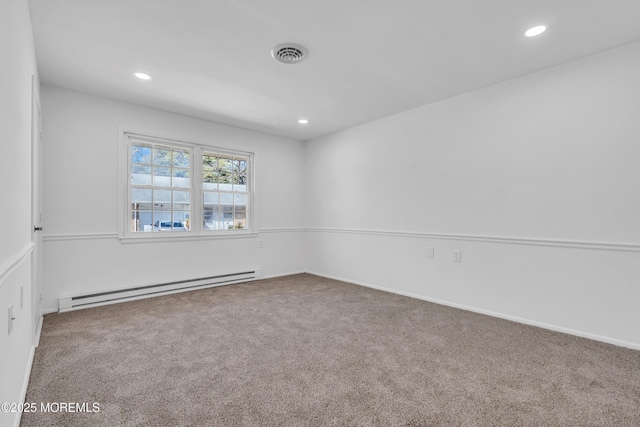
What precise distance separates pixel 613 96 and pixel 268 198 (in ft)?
14.5

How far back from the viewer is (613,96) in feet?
8.70

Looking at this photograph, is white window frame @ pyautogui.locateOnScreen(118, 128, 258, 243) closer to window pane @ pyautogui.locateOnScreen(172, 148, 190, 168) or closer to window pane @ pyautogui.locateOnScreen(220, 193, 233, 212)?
window pane @ pyautogui.locateOnScreen(172, 148, 190, 168)

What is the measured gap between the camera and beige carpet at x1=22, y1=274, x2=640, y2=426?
1712mm

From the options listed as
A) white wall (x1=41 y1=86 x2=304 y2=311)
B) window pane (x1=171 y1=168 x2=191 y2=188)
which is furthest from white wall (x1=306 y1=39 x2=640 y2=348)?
window pane (x1=171 y1=168 x2=191 y2=188)

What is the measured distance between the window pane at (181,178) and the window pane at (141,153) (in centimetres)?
37

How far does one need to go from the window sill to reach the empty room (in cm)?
3

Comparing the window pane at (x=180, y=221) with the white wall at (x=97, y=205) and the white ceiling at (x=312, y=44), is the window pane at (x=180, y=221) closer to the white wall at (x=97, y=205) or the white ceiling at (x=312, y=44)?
the white wall at (x=97, y=205)

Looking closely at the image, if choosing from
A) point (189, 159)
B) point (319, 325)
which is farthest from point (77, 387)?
point (189, 159)

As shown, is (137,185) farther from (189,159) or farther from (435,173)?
(435,173)

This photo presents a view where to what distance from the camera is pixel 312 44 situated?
2.58m

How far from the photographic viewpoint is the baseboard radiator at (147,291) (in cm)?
353

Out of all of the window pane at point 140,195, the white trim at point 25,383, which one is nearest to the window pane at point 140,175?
the window pane at point 140,195

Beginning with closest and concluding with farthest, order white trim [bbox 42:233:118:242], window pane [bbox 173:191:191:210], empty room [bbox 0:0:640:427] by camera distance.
A: empty room [bbox 0:0:640:427] < white trim [bbox 42:233:118:242] < window pane [bbox 173:191:191:210]

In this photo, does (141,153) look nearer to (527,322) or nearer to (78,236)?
(78,236)
